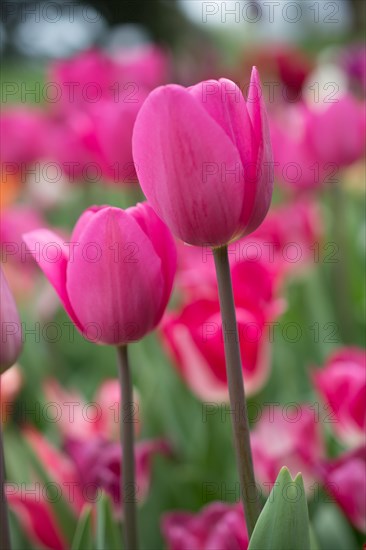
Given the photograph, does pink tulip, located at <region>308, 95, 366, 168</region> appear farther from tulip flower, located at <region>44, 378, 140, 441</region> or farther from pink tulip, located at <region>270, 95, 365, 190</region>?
tulip flower, located at <region>44, 378, 140, 441</region>

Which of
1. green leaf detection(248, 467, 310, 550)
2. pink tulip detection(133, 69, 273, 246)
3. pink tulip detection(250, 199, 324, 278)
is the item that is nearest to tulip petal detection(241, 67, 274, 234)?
pink tulip detection(133, 69, 273, 246)

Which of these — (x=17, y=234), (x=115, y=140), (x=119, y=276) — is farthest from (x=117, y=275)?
(x=17, y=234)

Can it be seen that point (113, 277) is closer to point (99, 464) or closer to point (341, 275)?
point (99, 464)

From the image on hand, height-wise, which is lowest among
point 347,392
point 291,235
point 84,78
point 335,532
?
point 335,532

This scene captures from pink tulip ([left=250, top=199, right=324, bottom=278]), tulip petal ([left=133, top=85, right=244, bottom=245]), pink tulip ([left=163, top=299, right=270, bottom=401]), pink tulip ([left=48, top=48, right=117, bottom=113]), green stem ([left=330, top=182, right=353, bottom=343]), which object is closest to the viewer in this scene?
tulip petal ([left=133, top=85, right=244, bottom=245])

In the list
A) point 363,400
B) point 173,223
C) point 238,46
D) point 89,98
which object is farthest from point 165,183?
point 238,46

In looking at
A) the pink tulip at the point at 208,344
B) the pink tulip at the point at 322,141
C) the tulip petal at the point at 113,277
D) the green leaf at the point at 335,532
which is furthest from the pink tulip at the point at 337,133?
the tulip petal at the point at 113,277
